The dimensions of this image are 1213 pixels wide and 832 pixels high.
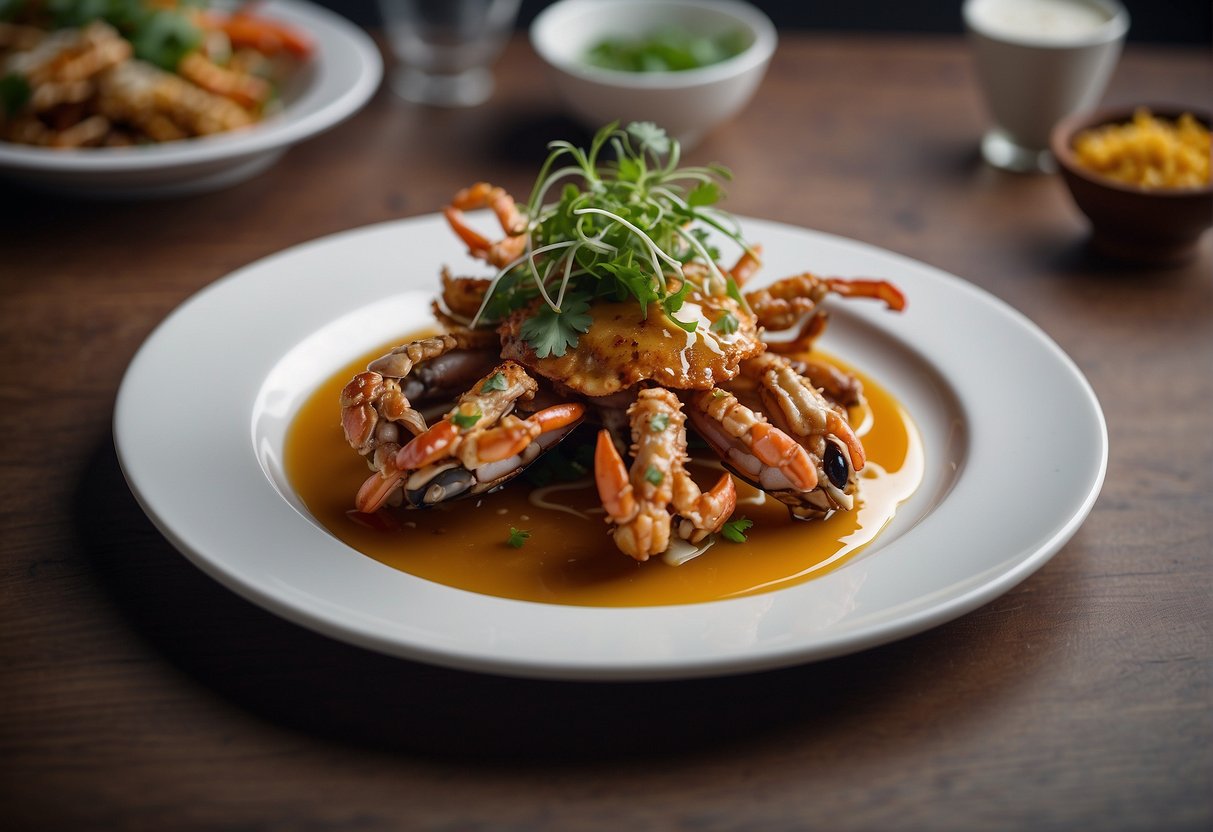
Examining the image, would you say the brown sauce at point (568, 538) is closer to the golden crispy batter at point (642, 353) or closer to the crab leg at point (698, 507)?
the crab leg at point (698, 507)

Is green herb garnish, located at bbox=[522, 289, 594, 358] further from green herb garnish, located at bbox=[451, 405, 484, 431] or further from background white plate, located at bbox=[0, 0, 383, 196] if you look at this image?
background white plate, located at bbox=[0, 0, 383, 196]

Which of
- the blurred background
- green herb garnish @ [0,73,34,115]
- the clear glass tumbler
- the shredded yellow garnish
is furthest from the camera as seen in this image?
the blurred background

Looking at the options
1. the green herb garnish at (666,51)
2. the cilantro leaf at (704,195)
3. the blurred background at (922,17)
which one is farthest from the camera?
the blurred background at (922,17)

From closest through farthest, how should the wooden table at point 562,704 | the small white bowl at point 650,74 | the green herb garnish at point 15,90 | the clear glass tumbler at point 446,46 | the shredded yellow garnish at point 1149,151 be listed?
the wooden table at point 562,704 → the shredded yellow garnish at point 1149,151 → the green herb garnish at point 15,90 → the small white bowl at point 650,74 → the clear glass tumbler at point 446,46

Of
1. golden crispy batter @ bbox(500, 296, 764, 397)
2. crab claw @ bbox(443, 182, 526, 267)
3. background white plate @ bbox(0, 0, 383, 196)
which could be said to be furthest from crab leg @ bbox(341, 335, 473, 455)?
background white plate @ bbox(0, 0, 383, 196)

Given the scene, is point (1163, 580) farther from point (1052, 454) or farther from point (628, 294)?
point (628, 294)

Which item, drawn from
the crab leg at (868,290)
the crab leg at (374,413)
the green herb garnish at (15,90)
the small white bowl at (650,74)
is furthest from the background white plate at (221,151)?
the crab leg at (868,290)

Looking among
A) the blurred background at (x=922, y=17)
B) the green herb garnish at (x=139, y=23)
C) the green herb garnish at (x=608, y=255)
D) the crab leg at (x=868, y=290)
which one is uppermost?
the green herb garnish at (x=608, y=255)
